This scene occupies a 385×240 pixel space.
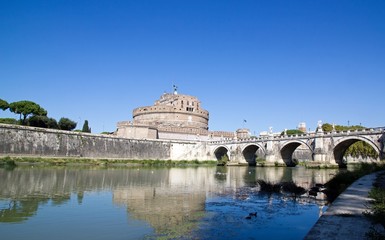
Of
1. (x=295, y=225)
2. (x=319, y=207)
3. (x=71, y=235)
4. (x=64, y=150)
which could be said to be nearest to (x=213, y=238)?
(x=295, y=225)

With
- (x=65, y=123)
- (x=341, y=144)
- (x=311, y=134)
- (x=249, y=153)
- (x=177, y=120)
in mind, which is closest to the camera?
(x=341, y=144)

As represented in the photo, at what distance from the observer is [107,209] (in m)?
11.8

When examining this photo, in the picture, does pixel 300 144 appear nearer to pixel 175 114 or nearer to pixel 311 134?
pixel 311 134

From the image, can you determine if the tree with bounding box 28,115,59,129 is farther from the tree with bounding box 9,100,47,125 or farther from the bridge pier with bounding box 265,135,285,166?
the bridge pier with bounding box 265,135,285,166

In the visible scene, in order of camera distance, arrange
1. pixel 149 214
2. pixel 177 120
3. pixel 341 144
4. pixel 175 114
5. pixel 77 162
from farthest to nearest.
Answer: pixel 175 114 → pixel 177 120 → pixel 341 144 → pixel 77 162 → pixel 149 214

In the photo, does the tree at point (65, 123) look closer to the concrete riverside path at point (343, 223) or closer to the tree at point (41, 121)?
the tree at point (41, 121)

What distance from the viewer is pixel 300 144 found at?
45.8m

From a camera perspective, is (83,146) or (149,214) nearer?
(149,214)

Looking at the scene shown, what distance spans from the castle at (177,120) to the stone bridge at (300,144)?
16.3 feet

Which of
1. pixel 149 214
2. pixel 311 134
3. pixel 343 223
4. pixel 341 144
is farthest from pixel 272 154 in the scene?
pixel 343 223

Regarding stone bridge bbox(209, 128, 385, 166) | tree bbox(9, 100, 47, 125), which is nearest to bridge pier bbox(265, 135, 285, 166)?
stone bridge bbox(209, 128, 385, 166)

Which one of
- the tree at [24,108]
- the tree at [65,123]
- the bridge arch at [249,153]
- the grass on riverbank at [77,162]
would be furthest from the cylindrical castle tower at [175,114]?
the tree at [24,108]

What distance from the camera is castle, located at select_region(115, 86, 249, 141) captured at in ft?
190

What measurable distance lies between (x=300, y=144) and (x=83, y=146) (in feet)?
96.1
